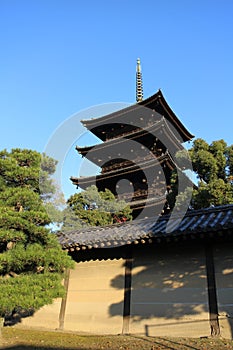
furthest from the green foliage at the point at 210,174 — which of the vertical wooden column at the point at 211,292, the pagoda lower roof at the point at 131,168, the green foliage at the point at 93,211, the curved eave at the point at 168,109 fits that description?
the vertical wooden column at the point at 211,292

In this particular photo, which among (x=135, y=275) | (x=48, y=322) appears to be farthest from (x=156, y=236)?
(x=48, y=322)

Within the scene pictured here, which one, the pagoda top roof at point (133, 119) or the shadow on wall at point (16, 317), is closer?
the shadow on wall at point (16, 317)

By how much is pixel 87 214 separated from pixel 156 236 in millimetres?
10207

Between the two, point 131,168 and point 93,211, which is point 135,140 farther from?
point 93,211

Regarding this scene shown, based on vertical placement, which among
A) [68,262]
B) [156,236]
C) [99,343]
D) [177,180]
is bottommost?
[99,343]

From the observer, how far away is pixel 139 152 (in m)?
20.9

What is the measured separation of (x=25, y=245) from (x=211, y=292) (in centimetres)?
411

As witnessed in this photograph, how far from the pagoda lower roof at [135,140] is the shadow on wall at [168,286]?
1266 centimetres

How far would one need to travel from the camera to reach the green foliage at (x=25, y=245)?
6.09 metres

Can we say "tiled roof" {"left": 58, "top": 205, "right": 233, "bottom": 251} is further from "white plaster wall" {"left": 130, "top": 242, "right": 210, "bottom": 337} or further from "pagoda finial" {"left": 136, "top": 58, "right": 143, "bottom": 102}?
"pagoda finial" {"left": 136, "top": 58, "right": 143, "bottom": 102}

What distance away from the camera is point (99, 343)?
630cm

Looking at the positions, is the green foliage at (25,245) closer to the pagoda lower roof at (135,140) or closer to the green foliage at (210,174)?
the green foliage at (210,174)

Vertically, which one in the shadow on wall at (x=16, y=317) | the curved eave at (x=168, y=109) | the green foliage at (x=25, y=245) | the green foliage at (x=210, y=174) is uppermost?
the curved eave at (x=168, y=109)

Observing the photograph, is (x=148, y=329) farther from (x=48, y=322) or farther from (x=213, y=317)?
(x=48, y=322)
